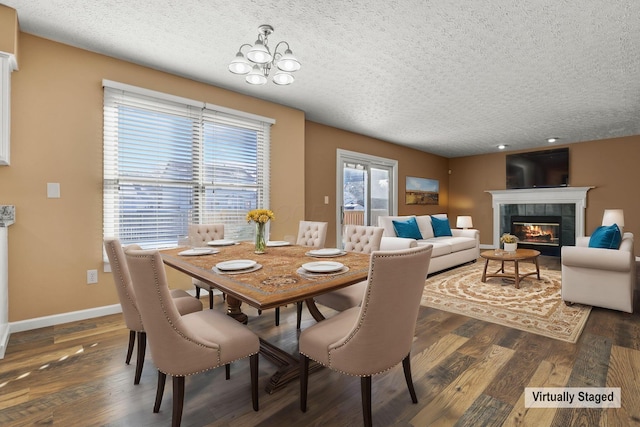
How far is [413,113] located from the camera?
465 centimetres

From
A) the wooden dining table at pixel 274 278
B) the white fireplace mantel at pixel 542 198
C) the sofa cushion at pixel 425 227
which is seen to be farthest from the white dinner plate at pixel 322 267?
the white fireplace mantel at pixel 542 198

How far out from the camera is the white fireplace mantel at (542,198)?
6.31m

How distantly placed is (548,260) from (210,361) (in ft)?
22.7

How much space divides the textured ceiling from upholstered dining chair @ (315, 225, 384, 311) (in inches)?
67.3

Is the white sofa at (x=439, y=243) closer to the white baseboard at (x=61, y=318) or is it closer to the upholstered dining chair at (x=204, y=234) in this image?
the upholstered dining chair at (x=204, y=234)

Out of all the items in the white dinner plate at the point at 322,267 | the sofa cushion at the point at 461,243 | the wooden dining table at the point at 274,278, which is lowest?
the sofa cushion at the point at 461,243

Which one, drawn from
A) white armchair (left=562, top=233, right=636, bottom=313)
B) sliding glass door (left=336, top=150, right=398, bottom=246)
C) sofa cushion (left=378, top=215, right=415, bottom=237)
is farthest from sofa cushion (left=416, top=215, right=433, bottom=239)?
white armchair (left=562, top=233, right=636, bottom=313)

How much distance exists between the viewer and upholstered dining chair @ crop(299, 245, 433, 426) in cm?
126

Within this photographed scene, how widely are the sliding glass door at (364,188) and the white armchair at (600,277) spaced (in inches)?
132

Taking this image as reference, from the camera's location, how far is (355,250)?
114 inches

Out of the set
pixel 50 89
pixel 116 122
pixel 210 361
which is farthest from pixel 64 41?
pixel 210 361

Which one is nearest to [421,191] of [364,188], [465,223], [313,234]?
[465,223]

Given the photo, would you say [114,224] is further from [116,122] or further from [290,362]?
[290,362]

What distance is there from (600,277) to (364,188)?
389 cm
